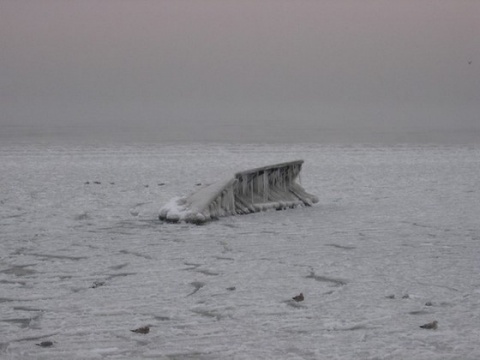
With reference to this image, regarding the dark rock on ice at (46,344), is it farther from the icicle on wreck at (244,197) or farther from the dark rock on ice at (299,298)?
the icicle on wreck at (244,197)

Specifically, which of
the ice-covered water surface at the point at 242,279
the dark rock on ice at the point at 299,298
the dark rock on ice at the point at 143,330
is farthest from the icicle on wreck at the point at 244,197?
the dark rock on ice at the point at 143,330

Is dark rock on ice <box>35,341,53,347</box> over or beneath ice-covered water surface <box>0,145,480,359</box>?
beneath

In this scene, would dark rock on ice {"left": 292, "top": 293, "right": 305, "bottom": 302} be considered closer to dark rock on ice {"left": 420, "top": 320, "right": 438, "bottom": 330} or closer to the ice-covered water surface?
the ice-covered water surface

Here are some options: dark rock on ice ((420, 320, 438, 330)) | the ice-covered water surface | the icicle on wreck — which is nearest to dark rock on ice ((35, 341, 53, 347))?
the ice-covered water surface

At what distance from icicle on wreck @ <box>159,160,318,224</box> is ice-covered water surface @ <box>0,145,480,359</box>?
0.77 ft

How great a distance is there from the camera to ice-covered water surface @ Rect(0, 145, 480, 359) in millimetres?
4227

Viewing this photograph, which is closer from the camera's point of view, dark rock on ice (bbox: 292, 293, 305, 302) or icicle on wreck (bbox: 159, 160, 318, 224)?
dark rock on ice (bbox: 292, 293, 305, 302)

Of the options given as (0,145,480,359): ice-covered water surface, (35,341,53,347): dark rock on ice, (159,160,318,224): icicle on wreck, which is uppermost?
(159,160,318,224): icicle on wreck

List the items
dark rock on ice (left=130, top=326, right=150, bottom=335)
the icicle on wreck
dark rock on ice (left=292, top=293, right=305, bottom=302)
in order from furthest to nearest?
the icicle on wreck, dark rock on ice (left=292, top=293, right=305, bottom=302), dark rock on ice (left=130, top=326, right=150, bottom=335)

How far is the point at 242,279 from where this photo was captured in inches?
233

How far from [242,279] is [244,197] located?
4356 millimetres

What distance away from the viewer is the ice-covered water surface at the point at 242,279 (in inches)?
166

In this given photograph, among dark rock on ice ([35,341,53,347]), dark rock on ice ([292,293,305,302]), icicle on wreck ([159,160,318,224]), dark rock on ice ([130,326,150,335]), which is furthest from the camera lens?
icicle on wreck ([159,160,318,224])

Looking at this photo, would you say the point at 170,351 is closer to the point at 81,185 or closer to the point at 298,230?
the point at 298,230
